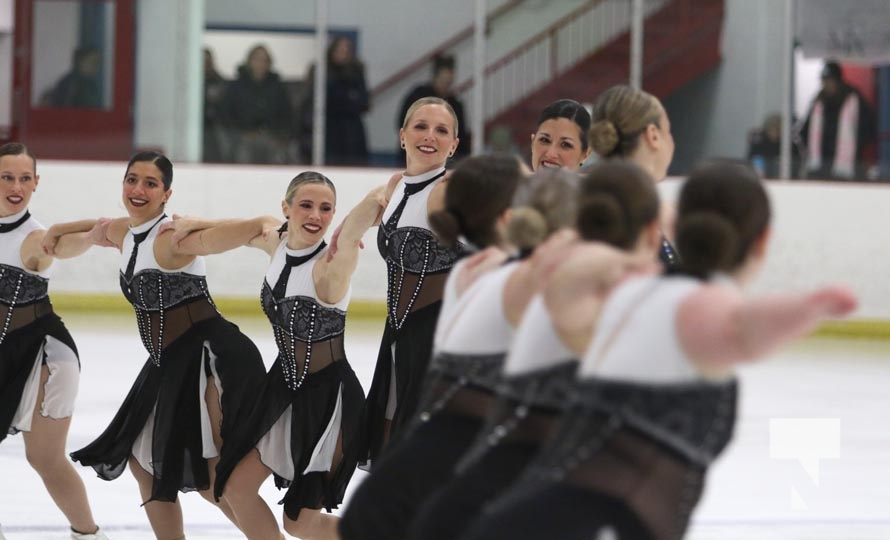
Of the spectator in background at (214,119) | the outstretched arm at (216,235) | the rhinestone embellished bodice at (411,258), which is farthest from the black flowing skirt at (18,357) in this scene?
the spectator in background at (214,119)

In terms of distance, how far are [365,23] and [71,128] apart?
2.22m

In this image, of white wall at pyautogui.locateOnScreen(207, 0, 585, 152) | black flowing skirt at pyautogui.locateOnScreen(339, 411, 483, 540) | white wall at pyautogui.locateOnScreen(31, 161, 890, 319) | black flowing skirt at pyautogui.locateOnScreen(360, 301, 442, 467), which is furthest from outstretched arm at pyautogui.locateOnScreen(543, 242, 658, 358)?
white wall at pyautogui.locateOnScreen(207, 0, 585, 152)

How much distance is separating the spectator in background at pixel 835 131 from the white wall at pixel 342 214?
0.23 m

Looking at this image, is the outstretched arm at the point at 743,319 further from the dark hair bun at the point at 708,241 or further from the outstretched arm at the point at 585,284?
the outstretched arm at the point at 585,284

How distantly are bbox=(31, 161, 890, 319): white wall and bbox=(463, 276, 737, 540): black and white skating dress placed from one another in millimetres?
8073

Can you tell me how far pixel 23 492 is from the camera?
564 cm

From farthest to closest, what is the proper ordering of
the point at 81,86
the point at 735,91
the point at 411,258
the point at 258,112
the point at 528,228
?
the point at 735,91 < the point at 81,86 < the point at 258,112 < the point at 411,258 < the point at 528,228

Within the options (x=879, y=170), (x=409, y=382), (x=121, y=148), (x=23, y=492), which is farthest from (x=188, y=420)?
(x=879, y=170)

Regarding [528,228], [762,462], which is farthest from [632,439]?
[762,462]

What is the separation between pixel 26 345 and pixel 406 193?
1.32m

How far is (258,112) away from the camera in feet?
36.1

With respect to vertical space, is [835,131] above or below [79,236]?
above

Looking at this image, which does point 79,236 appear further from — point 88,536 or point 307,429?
point 307,429

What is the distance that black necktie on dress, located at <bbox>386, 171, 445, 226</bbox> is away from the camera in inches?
186
